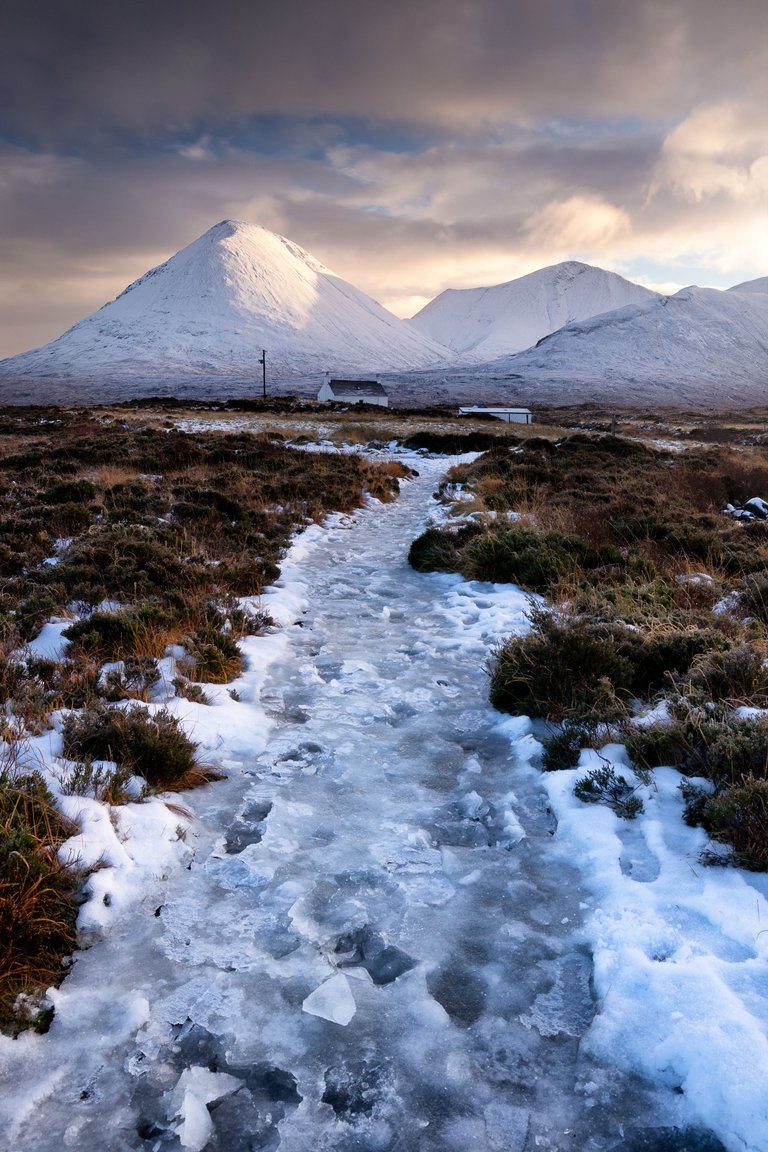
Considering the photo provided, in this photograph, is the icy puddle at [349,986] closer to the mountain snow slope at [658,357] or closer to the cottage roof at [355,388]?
the cottage roof at [355,388]

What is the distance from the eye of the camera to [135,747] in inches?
182

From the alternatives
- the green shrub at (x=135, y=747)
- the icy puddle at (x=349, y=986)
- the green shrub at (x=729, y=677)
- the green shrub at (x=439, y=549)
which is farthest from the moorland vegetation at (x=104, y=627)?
the green shrub at (x=729, y=677)

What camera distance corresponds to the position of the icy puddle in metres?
2.46

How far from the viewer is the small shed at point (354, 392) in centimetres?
8103

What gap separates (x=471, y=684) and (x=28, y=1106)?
15.2 ft

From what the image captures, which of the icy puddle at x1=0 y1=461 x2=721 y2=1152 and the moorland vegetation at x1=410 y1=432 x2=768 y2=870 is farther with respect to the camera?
the moorland vegetation at x1=410 y1=432 x2=768 y2=870

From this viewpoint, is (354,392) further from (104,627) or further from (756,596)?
(104,627)

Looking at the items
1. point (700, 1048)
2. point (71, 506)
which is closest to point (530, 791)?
point (700, 1048)

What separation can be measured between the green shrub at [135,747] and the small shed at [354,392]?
256 ft

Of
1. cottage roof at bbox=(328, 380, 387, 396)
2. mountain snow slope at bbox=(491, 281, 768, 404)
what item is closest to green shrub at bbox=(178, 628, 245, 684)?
cottage roof at bbox=(328, 380, 387, 396)

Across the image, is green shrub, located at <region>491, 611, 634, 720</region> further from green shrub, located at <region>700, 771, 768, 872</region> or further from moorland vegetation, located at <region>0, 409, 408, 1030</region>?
moorland vegetation, located at <region>0, 409, 408, 1030</region>

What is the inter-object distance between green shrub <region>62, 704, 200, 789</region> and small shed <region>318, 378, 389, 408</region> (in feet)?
256

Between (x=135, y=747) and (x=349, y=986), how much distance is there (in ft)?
7.57

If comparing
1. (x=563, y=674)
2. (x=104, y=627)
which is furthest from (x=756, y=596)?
(x=104, y=627)
